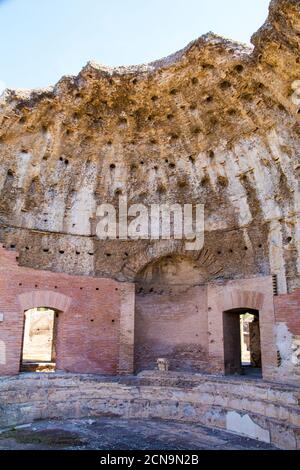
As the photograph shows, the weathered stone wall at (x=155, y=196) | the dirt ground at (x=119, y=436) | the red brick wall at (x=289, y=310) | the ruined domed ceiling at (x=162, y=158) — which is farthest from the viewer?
the weathered stone wall at (x=155, y=196)

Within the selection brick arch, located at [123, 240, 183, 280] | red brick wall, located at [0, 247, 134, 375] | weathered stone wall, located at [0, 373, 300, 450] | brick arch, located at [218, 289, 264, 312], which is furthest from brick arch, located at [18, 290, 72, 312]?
brick arch, located at [218, 289, 264, 312]

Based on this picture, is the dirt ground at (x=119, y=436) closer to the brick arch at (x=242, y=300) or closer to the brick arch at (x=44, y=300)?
the brick arch at (x=44, y=300)

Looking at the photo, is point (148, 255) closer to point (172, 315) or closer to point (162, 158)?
point (172, 315)

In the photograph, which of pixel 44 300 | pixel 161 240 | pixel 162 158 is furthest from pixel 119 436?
pixel 162 158

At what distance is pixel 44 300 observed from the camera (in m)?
11.9

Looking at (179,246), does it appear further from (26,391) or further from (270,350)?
(26,391)

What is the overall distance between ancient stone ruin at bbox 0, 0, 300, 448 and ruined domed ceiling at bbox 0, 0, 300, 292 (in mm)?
35

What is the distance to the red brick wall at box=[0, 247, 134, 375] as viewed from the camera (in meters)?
11.3

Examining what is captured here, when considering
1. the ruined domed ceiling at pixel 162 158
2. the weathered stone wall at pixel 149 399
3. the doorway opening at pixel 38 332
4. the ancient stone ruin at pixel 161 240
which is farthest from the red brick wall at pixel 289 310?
the doorway opening at pixel 38 332

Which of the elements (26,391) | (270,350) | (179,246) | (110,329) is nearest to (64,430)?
(26,391)

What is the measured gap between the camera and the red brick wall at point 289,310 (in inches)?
405

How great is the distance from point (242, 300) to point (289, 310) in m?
1.56

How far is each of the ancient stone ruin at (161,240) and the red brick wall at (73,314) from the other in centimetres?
4
